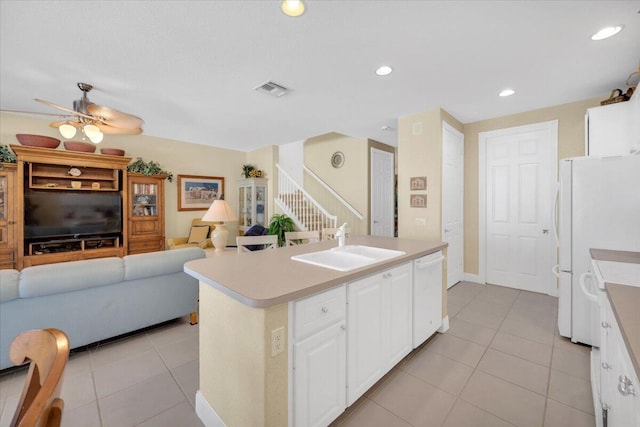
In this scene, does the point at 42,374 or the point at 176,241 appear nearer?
the point at 42,374

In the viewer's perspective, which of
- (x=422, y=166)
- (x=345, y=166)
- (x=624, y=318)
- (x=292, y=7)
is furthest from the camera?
(x=345, y=166)

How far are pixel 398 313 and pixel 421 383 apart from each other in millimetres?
521

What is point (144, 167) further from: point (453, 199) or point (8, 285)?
point (453, 199)

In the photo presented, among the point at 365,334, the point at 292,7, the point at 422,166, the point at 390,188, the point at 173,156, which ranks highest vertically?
the point at 292,7

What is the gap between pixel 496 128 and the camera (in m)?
4.02

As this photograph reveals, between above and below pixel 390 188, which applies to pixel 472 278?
below

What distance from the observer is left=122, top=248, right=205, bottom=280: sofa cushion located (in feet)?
7.84

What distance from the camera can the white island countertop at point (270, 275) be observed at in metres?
1.21

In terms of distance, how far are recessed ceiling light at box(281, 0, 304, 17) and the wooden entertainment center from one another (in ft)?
14.3

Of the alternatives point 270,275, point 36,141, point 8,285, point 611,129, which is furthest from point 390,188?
point 36,141

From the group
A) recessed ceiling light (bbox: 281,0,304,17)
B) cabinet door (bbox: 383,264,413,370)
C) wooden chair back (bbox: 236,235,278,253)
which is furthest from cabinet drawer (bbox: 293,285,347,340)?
recessed ceiling light (bbox: 281,0,304,17)

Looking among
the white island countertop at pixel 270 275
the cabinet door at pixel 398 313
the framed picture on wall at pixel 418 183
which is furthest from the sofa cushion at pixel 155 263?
the framed picture on wall at pixel 418 183

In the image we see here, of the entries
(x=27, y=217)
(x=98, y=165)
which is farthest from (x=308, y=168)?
Answer: (x=27, y=217)

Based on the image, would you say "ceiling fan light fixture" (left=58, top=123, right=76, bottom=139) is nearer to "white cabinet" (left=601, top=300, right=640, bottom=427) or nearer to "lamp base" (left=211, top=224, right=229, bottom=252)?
"lamp base" (left=211, top=224, right=229, bottom=252)
